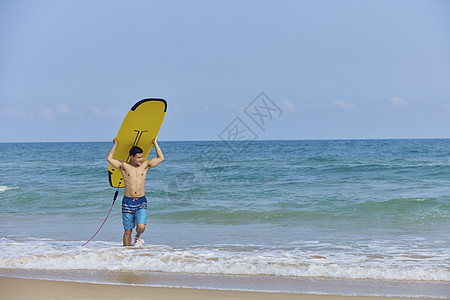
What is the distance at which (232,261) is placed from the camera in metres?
5.76

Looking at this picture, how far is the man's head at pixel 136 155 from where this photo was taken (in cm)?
628

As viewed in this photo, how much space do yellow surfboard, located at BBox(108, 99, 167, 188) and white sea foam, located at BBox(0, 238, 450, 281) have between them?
4.36 ft

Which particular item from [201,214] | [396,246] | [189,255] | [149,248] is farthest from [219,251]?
[201,214]

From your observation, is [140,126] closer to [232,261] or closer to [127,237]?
[127,237]

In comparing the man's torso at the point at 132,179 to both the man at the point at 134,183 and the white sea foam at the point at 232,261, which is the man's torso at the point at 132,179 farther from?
the white sea foam at the point at 232,261

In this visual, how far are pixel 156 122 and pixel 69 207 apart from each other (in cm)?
568

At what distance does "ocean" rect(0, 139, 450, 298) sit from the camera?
5152mm

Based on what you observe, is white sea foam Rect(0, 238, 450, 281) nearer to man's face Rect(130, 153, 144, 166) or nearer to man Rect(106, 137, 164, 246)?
man Rect(106, 137, 164, 246)

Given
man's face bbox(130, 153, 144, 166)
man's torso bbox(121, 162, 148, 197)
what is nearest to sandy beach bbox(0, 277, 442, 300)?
man's torso bbox(121, 162, 148, 197)

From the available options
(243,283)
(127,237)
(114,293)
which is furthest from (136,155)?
(243,283)

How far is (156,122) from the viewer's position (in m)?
6.53

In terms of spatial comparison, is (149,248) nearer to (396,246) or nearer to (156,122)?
(156,122)

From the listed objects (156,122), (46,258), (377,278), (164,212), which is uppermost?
(156,122)

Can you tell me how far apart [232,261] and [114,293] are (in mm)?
1663
